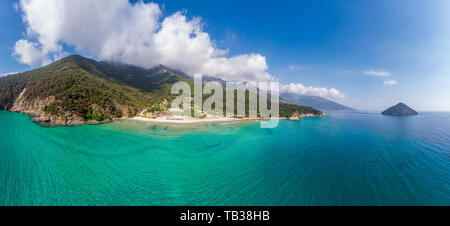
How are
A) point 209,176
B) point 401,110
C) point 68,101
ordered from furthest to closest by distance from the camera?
point 401,110 → point 68,101 → point 209,176

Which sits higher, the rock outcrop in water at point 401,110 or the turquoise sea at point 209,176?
the rock outcrop in water at point 401,110

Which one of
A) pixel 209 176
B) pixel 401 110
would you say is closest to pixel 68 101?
pixel 209 176

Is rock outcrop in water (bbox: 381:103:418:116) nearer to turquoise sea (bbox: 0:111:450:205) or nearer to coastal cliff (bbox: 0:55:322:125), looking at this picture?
turquoise sea (bbox: 0:111:450:205)

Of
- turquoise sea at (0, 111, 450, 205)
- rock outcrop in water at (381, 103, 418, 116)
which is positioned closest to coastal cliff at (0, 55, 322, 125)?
turquoise sea at (0, 111, 450, 205)

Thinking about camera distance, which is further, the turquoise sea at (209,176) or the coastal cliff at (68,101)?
the coastal cliff at (68,101)

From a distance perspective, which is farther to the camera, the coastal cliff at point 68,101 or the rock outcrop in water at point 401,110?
the rock outcrop in water at point 401,110

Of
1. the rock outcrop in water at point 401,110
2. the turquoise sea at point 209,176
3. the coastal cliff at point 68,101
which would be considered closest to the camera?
the turquoise sea at point 209,176

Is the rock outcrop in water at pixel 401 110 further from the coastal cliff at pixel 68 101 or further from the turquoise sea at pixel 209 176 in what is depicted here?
the coastal cliff at pixel 68 101

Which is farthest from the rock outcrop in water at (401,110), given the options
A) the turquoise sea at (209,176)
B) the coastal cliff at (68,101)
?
the coastal cliff at (68,101)

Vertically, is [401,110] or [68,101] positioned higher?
[401,110]

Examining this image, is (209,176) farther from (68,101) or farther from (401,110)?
(401,110)

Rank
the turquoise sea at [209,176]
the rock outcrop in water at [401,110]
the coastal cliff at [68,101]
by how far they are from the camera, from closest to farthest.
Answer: the turquoise sea at [209,176] < the coastal cliff at [68,101] < the rock outcrop in water at [401,110]

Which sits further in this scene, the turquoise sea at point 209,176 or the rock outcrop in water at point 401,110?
the rock outcrop in water at point 401,110
